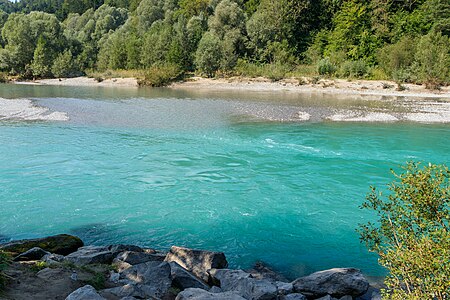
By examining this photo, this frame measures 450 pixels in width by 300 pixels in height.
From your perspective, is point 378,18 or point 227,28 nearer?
point 378,18

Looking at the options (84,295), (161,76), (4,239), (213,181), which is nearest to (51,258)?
(84,295)

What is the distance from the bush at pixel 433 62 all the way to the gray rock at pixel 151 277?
56.0 meters

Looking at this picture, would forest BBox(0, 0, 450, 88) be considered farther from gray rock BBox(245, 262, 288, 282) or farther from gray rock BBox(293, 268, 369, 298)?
gray rock BBox(293, 268, 369, 298)

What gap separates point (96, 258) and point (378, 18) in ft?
267

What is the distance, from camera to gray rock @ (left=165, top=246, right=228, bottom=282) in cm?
912

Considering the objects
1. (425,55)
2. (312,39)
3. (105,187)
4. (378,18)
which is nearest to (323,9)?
(312,39)

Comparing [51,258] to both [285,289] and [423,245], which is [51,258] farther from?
[423,245]

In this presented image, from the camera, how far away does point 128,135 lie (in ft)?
84.6

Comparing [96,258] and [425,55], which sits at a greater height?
[425,55]

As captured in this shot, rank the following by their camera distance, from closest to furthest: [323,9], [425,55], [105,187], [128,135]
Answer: [105,187] → [128,135] → [425,55] → [323,9]

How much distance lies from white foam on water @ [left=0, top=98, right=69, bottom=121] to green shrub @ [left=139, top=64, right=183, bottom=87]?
33454 mm

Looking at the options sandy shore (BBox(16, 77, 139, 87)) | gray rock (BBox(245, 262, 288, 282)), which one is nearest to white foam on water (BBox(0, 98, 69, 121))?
gray rock (BBox(245, 262, 288, 282))

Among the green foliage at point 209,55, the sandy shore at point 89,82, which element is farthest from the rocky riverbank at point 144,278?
the green foliage at point 209,55

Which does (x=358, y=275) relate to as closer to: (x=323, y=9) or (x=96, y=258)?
(x=96, y=258)
